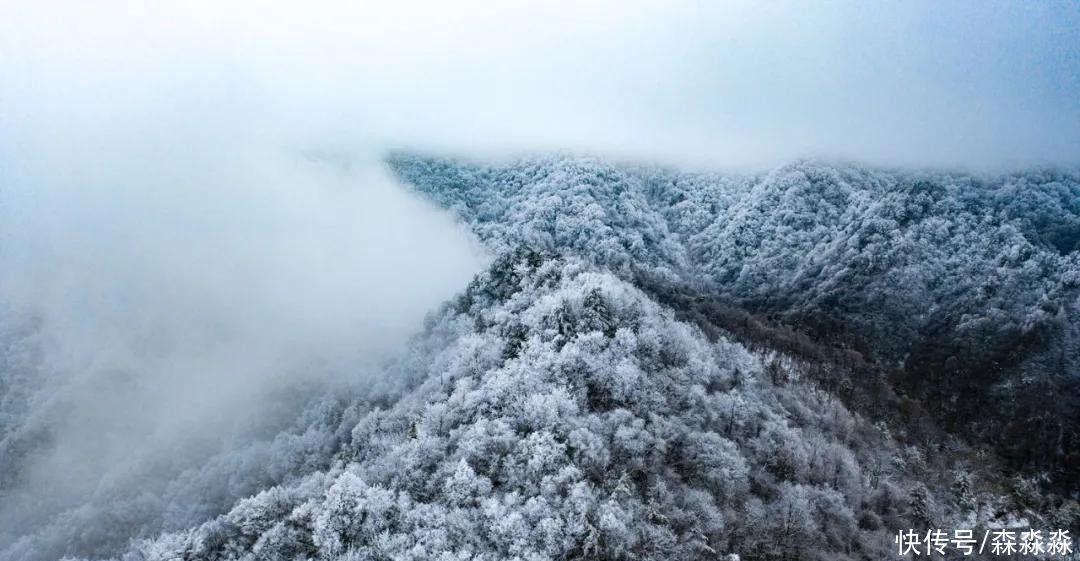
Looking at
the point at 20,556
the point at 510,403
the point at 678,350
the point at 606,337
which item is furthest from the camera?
the point at 20,556

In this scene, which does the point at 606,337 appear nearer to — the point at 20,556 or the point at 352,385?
the point at 352,385

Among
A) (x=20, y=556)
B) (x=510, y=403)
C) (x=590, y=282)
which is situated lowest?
(x=20, y=556)

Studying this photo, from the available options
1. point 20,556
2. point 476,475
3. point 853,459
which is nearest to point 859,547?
point 853,459

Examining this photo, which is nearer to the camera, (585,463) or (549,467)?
(549,467)

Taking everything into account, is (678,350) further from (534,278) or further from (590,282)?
(534,278)

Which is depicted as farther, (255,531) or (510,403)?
(510,403)

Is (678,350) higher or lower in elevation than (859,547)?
higher

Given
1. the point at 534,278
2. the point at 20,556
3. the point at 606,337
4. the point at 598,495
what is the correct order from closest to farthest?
the point at 598,495 → the point at 606,337 → the point at 20,556 → the point at 534,278

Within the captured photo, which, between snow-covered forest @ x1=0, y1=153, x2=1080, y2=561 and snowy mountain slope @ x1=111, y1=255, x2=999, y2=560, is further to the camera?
snow-covered forest @ x1=0, y1=153, x2=1080, y2=561

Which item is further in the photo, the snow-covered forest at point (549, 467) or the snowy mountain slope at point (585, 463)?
the snow-covered forest at point (549, 467)

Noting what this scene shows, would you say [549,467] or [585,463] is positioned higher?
[549,467]
